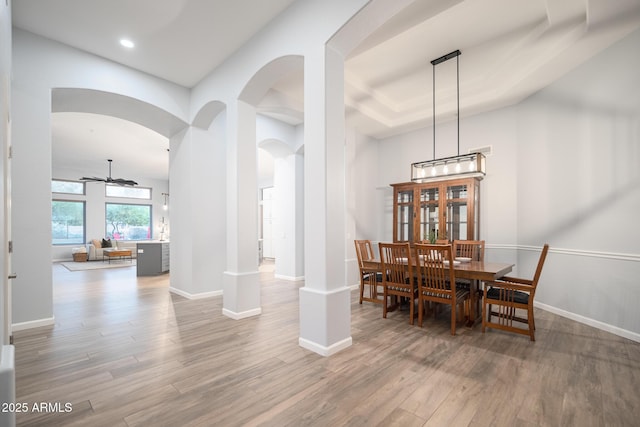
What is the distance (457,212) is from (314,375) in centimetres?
378

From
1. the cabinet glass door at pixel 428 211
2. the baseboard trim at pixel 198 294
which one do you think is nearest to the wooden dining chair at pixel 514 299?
the cabinet glass door at pixel 428 211

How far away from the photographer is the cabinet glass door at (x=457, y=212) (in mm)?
4828

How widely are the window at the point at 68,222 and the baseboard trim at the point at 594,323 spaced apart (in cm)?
1364

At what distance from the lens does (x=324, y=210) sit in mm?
2619

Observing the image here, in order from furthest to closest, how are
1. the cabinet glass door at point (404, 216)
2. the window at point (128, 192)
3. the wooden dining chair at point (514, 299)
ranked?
1. the window at point (128, 192)
2. the cabinet glass door at point (404, 216)
3. the wooden dining chair at point (514, 299)

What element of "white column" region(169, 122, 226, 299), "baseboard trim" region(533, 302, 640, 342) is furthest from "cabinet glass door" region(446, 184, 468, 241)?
"white column" region(169, 122, 226, 299)

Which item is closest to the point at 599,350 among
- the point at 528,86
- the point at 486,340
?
the point at 486,340

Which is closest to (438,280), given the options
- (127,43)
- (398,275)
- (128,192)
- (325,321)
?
(398,275)

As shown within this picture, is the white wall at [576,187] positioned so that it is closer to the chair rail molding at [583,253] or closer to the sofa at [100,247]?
the chair rail molding at [583,253]

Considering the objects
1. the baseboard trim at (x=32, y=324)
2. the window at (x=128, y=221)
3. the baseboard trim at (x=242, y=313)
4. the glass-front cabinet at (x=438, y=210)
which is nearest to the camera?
the baseboard trim at (x=32, y=324)

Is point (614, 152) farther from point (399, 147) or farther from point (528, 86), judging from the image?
point (399, 147)

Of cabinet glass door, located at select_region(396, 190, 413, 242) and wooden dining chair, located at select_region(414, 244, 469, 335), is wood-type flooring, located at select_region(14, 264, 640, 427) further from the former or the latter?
cabinet glass door, located at select_region(396, 190, 413, 242)

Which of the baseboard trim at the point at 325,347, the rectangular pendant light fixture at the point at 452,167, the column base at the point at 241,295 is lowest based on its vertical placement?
the baseboard trim at the point at 325,347

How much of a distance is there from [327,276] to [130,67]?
3.97 meters
